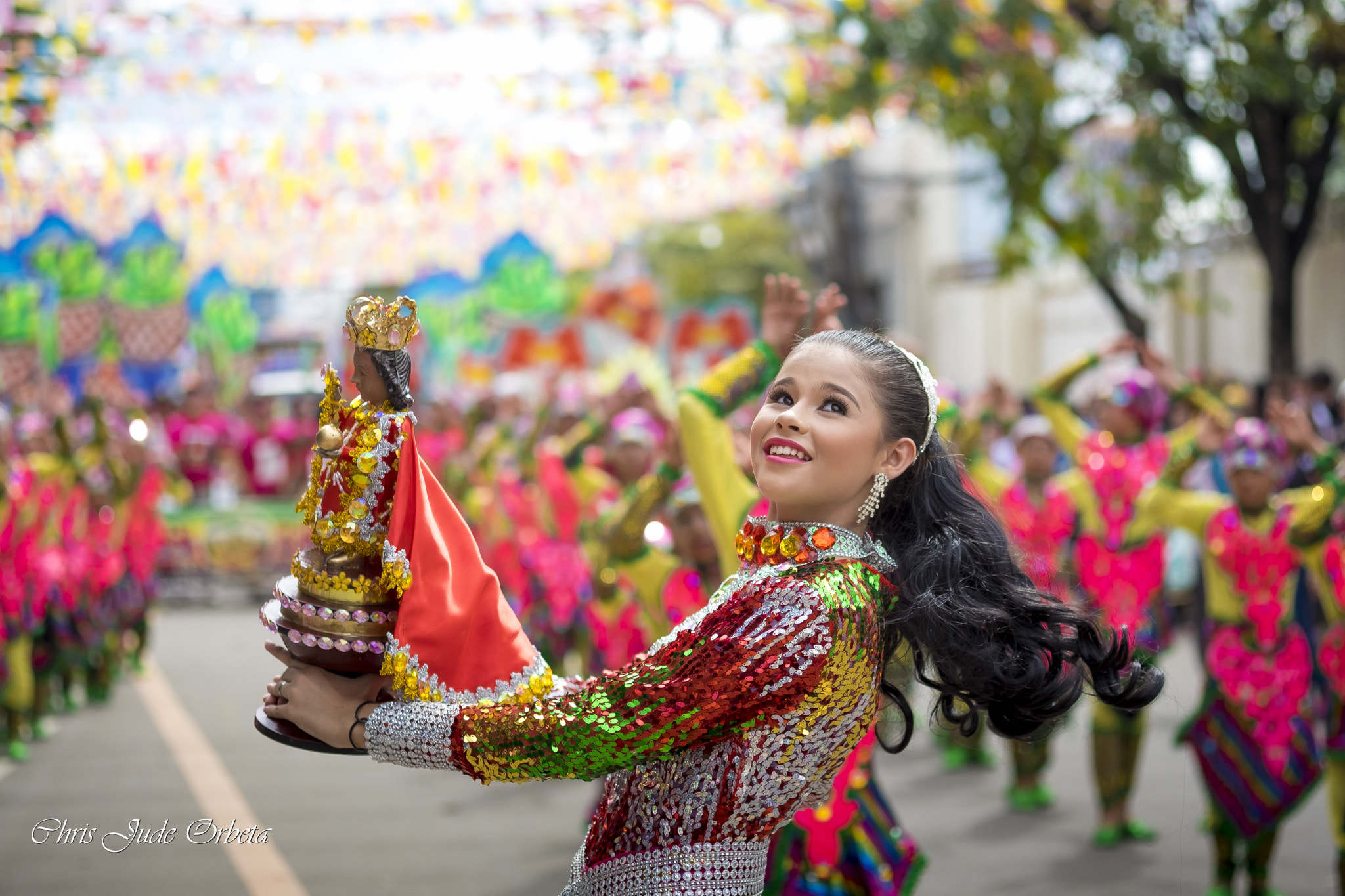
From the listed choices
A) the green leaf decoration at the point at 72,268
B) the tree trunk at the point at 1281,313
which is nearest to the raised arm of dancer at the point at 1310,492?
the tree trunk at the point at 1281,313

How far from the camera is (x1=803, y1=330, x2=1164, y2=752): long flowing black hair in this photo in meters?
2.01

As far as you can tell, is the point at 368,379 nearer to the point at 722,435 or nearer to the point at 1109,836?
the point at 722,435

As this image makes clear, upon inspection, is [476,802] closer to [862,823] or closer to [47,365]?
[862,823]

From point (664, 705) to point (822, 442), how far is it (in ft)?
1.40

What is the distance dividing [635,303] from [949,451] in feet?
91.5

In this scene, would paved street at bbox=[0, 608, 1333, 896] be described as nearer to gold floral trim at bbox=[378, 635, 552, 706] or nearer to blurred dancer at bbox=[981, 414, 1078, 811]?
blurred dancer at bbox=[981, 414, 1078, 811]

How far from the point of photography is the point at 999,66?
10.3 metres

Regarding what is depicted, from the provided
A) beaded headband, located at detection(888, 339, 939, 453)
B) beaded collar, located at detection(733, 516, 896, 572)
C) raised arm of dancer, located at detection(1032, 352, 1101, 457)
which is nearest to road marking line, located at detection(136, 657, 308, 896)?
beaded collar, located at detection(733, 516, 896, 572)

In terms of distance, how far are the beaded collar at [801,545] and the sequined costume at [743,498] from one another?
1.09 meters

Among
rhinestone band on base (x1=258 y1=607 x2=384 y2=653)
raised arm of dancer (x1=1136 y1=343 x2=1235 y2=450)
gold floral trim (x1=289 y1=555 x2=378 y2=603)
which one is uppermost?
gold floral trim (x1=289 y1=555 x2=378 y2=603)

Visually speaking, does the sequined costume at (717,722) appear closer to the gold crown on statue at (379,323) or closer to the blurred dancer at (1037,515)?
the gold crown on statue at (379,323)

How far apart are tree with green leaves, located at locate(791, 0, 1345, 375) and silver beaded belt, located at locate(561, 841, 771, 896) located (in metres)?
8.82

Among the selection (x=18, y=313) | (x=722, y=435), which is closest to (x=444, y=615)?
(x=722, y=435)

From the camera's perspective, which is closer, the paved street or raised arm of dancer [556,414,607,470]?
the paved street
